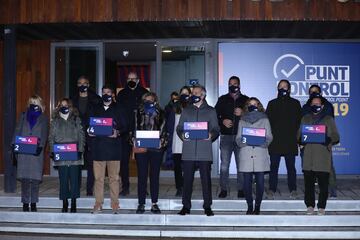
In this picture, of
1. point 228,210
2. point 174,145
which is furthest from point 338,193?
point 174,145

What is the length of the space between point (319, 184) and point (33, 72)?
23.4 feet

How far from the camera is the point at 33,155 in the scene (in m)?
10.0

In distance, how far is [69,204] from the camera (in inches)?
423

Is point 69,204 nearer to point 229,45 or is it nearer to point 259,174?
point 259,174

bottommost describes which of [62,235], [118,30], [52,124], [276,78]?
[62,235]

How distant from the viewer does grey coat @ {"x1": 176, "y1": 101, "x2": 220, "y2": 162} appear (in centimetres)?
959

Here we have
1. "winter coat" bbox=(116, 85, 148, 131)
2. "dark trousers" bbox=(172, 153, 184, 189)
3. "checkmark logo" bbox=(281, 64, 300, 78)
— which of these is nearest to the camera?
"dark trousers" bbox=(172, 153, 184, 189)

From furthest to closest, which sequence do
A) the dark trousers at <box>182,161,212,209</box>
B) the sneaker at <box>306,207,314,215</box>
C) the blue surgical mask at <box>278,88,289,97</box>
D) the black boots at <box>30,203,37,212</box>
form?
the blue surgical mask at <box>278,88,289,97</box>
the black boots at <box>30,203,37,212</box>
the sneaker at <box>306,207,314,215</box>
the dark trousers at <box>182,161,212,209</box>

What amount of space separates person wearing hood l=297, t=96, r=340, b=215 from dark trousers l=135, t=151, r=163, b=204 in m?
2.24

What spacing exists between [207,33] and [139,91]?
7.92 feet

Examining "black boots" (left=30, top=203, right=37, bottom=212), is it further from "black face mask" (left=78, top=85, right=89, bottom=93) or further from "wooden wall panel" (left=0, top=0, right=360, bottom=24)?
"wooden wall panel" (left=0, top=0, right=360, bottom=24)

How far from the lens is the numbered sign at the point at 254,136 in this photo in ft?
31.5

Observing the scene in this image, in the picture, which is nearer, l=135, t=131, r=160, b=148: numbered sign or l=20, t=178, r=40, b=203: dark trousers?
l=135, t=131, r=160, b=148: numbered sign

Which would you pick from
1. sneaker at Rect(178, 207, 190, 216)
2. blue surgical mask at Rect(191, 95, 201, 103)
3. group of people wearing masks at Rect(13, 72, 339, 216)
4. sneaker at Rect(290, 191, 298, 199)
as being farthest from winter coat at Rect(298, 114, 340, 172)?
sneaker at Rect(178, 207, 190, 216)
